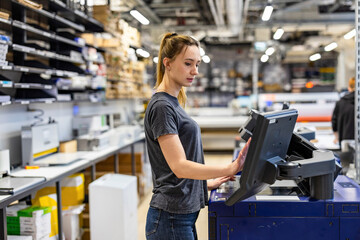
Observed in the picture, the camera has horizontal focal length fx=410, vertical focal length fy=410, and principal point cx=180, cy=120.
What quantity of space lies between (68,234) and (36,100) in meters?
1.30

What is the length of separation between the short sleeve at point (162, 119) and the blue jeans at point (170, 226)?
347 mm

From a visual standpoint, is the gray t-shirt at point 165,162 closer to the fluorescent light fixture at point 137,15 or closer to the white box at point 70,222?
the white box at point 70,222

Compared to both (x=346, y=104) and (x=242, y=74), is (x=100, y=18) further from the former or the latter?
(x=242, y=74)

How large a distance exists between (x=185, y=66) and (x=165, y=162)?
40 centimetres

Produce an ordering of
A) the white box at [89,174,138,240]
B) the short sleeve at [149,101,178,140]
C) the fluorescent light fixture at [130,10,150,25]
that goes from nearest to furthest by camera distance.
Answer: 1. the short sleeve at [149,101,178,140]
2. the white box at [89,174,138,240]
3. the fluorescent light fixture at [130,10,150,25]

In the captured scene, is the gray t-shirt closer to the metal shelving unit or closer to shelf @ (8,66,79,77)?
the metal shelving unit

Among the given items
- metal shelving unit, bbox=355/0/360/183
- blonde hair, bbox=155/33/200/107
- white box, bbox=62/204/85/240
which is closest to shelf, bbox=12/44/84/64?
white box, bbox=62/204/85/240

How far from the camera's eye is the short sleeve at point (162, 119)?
1574mm

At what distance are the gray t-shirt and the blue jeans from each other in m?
0.03

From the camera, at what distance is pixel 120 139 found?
541 centimetres

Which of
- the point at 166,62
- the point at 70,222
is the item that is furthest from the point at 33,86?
the point at 166,62

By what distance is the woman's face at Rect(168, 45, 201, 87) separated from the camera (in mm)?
1695

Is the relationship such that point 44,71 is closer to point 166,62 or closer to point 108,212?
point 108,212

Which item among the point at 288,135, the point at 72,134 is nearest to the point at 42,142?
the point at 72,134
